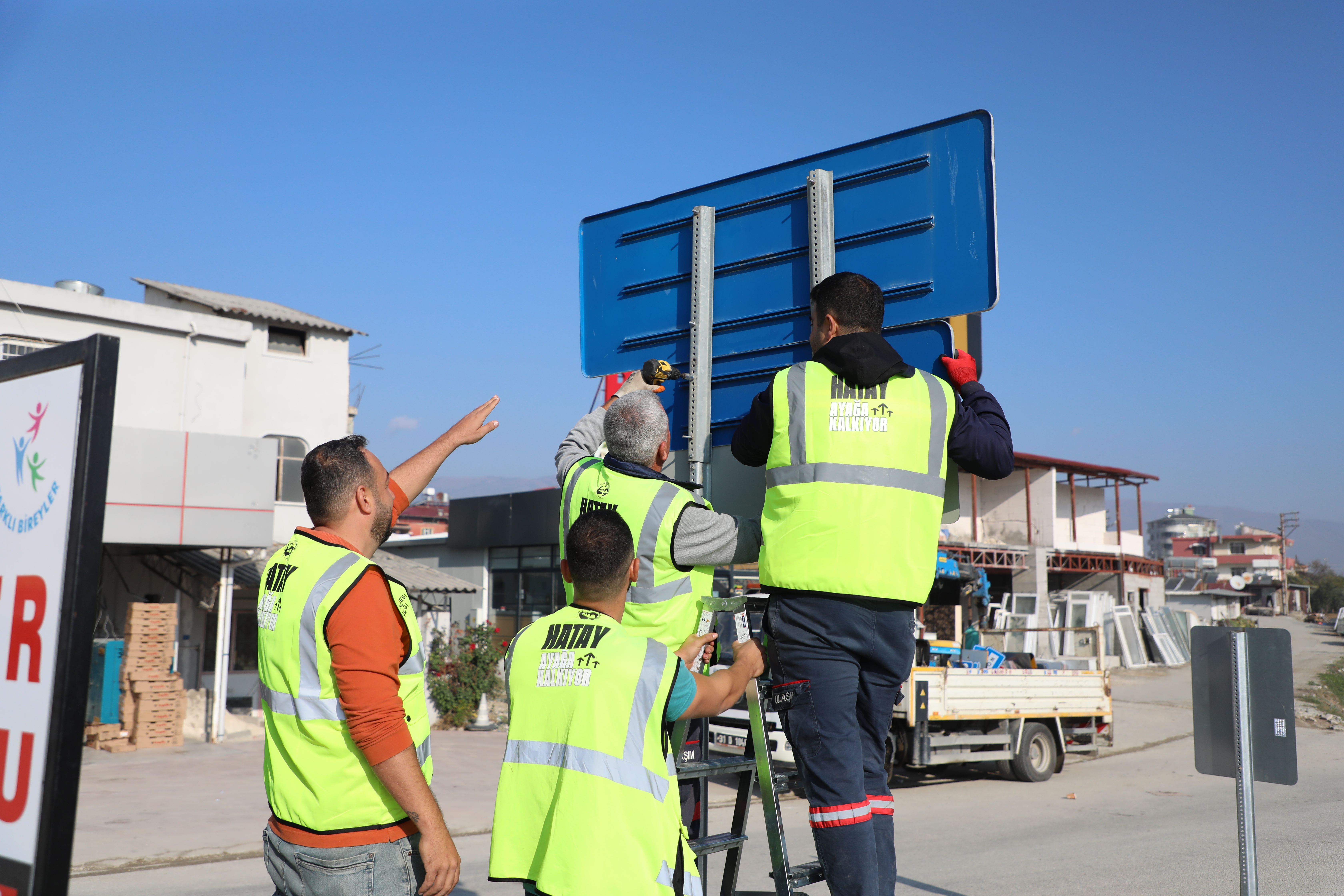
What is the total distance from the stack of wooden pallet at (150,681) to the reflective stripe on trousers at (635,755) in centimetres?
1532

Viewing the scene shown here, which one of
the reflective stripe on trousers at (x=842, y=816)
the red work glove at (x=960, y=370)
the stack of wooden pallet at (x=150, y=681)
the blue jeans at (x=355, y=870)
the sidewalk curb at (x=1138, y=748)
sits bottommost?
the sidewalk curb at (x=1138, y=748)

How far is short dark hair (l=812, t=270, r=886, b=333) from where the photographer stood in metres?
3.60

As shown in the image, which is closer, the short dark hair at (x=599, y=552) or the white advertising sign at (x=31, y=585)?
the white advertising sign at (x=31, y=585)

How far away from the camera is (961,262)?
13.3 ft

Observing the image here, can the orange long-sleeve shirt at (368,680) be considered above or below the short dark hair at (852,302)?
below

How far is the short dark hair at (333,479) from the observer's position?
3.20m

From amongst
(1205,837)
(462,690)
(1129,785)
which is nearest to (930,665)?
(1129,785)

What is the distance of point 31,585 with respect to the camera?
207 cm

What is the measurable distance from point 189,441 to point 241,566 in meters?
6.21

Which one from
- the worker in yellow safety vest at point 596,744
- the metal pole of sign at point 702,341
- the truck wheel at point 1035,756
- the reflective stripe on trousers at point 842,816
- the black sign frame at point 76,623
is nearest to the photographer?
the black sign frame at point 76,623

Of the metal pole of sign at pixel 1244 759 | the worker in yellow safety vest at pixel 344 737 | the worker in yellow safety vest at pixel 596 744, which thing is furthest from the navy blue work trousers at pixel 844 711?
the metal pole of sign at pixel 1244 759

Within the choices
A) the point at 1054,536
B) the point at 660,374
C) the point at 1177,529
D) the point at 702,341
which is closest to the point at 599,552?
the point at 660,374

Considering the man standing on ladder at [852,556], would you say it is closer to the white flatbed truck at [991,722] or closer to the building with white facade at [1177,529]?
the white flatbed truck at [991,722]

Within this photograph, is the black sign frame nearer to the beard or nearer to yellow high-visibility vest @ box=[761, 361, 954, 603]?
the beard
